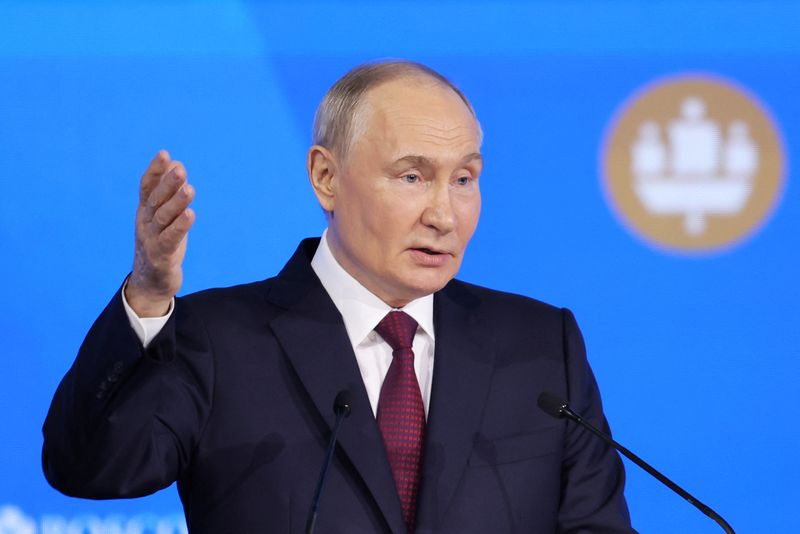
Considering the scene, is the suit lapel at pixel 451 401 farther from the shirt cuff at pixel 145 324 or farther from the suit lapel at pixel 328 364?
the shirt cuff at pixel 145 324

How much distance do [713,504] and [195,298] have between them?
5.31ft

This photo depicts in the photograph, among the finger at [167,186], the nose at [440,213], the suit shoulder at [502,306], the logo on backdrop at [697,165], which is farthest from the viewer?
the logo on backdrop at [697,165]

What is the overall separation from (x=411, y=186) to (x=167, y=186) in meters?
0.60

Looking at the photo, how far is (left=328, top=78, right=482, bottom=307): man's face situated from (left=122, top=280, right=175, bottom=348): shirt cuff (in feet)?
1.56

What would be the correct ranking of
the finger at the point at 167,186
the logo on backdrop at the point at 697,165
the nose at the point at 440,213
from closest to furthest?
the finger at the point at 167,186, the nose at the point at 440,213, the logo on backdrop at the point at 697,165

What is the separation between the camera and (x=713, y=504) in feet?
10.0

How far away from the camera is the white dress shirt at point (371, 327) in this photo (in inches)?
82.0

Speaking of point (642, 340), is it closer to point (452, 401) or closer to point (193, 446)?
point (452, 401)

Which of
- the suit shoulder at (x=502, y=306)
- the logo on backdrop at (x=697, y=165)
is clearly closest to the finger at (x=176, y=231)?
the suit shoulder at (x=502, y=306)

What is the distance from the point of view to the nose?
202 cm

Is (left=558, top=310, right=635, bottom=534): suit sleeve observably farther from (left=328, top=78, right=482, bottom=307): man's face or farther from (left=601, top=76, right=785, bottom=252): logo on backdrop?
(left=601, top=76, right=785, bottom=252): logo on backdrop

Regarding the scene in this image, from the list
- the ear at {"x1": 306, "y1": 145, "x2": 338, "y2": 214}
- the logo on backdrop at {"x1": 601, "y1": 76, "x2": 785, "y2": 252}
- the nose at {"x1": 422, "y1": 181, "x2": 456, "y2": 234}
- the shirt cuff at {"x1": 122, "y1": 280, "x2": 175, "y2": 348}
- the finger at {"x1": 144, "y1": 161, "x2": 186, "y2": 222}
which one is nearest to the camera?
the finger at {"x1": 144, "y1": 161, "x2": 186, "y2": 222}

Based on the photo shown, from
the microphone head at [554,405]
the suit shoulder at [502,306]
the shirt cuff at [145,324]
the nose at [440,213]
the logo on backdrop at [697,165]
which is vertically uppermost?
the logo on backdrop at [697,165]

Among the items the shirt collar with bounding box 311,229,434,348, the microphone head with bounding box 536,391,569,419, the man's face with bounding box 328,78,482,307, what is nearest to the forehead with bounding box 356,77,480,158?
the man's face with bounding box 328,78,482,307
